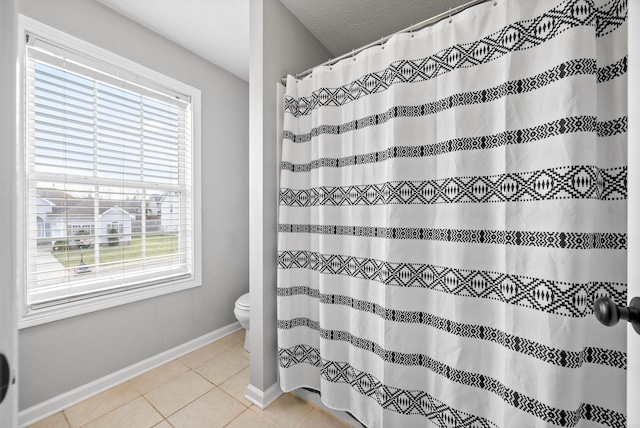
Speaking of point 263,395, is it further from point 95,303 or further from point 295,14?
point 295,14

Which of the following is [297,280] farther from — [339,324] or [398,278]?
[398,278]

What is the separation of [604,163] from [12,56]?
148 centimetres

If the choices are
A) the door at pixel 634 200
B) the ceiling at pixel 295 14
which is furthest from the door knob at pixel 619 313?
the ceiling at pixel 295 14

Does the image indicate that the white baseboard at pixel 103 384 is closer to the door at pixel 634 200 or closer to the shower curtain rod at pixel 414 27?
the shower curtain rod at pixel 414 27

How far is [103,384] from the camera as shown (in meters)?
1.57

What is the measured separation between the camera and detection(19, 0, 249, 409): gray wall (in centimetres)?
139

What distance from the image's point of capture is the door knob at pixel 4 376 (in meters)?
0.39

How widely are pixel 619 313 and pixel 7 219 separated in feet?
3.50

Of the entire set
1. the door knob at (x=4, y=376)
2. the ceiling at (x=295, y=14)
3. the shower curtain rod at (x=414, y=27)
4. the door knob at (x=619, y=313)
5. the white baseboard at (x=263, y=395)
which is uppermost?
the ceiling at (x=295, y=14)

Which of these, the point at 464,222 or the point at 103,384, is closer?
the point at 464,222

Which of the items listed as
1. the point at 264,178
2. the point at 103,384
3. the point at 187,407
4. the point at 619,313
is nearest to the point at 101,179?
the point at 264,178

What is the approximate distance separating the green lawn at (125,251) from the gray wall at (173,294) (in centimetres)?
27

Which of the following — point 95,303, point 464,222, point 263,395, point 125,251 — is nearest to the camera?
point 464,222

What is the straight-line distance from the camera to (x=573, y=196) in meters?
0.77
